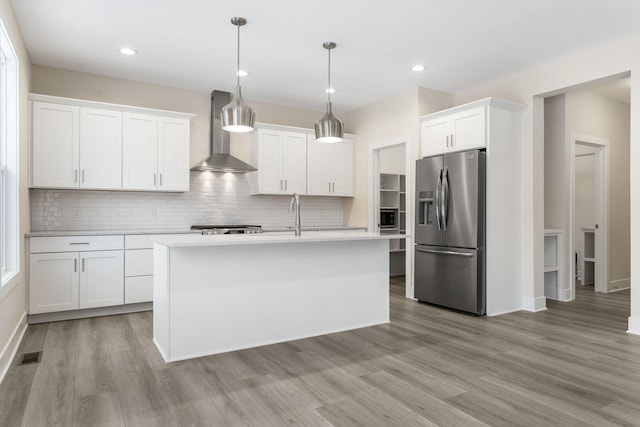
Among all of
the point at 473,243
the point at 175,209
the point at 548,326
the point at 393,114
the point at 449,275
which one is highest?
the point at 393,114

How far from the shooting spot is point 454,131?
484 centimetres

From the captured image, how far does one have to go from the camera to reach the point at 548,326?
405cm

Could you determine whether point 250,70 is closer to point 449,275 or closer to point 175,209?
point 175,209

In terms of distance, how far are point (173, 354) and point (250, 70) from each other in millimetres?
3215

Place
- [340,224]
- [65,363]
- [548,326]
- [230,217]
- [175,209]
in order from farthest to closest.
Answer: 1. [340,224]
2. [230,217]
3. [175,209]
4. [548,326]
5. [65,363]

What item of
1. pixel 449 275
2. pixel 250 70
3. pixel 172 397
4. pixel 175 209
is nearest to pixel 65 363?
pixel 172 397


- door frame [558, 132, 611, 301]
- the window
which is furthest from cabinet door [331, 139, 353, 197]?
the window

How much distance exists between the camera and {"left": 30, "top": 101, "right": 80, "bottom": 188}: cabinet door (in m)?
4.35

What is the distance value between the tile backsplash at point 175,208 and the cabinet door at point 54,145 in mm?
356

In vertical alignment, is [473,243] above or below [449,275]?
above

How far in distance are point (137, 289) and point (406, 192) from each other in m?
3.45

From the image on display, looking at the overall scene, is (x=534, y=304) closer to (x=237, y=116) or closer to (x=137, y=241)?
(x=237, y=116)

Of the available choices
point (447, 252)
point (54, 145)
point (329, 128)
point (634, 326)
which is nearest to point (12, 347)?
point (54, 145)

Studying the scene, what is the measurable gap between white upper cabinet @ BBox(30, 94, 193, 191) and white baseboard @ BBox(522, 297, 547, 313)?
4260 mm
